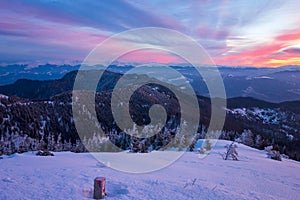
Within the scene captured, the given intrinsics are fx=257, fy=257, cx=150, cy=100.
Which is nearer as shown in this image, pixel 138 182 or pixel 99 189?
pixel 99 189

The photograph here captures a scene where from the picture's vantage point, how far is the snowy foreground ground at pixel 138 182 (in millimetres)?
5941

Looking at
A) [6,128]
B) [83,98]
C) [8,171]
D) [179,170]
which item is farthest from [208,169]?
[83,98]

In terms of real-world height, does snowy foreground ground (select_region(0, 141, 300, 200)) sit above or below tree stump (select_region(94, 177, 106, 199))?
below

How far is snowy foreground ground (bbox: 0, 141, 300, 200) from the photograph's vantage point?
5941 millimetres

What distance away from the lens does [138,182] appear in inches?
271

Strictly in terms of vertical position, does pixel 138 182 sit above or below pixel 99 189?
below

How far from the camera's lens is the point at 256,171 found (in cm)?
988

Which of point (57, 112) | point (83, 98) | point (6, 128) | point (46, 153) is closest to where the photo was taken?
point (46, 153)

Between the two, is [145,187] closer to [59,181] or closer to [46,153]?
[59,181]

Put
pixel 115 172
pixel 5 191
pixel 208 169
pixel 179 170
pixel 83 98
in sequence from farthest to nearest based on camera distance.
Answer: pixel 83 98 → pixel 208 169 → pixel 179 170 → pixel 115 172 → pixel 5 191

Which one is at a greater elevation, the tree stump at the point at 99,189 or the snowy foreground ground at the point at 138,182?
the tree stump at the point at 99,189

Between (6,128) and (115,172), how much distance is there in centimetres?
12206

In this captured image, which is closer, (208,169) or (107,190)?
(107,190)

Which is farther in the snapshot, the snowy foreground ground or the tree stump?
the snowy foreground ground
